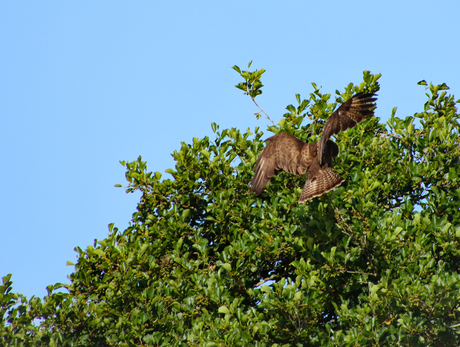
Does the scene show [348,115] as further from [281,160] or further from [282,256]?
[282,256]

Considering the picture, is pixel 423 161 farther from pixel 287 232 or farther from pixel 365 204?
pixel 287 232

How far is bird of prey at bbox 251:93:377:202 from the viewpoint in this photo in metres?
7.67

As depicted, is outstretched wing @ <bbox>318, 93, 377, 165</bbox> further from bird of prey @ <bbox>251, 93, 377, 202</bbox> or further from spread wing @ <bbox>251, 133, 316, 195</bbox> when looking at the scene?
spread wing @ <bbox>251, 133, 316, 195</bbox>

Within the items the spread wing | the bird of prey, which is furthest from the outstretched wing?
the spread wing

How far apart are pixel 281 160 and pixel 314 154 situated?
649 millimetres

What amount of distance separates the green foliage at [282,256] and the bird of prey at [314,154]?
0.27 meters

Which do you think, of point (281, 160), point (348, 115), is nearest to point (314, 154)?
point (281, 160)

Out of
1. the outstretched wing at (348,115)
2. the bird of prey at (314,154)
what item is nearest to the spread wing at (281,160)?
the bird of prey at (314,154)

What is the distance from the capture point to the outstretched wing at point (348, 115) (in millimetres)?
7727

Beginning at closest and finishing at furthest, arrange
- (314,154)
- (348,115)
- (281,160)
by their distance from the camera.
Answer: (348,115), (281,160), (314,154)

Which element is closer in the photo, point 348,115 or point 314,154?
point 348,115

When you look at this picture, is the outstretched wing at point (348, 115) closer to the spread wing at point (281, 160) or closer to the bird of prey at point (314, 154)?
the bird of prey at point (314, 154)

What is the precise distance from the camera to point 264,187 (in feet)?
27.6

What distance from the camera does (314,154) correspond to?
847 cm
